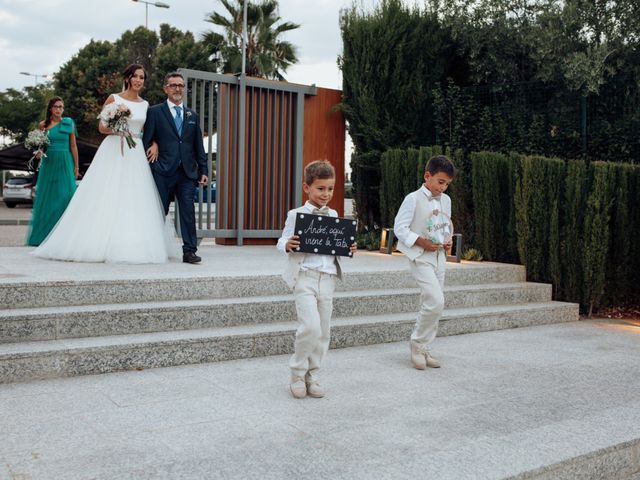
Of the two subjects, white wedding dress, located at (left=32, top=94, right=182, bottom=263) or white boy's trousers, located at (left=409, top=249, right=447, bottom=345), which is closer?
white boy's trousers, located at (left=409, top=249, right=447, bottom=345)

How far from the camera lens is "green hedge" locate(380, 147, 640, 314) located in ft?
27.0

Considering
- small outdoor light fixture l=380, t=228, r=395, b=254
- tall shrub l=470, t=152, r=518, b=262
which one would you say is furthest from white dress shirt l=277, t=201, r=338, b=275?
tall shrub l=470, t=152, r=518, b=262

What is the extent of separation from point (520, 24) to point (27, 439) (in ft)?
32.9

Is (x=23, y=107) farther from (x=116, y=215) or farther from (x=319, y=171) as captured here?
(x=319, y=171)

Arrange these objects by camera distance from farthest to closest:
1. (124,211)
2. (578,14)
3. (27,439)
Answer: (578,14) → (124,211) → (27,439)

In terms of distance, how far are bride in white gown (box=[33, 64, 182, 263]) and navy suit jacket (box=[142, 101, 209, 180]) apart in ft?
0.72

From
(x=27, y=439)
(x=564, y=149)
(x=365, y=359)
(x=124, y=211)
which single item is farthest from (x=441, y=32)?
(x=27, y=439)

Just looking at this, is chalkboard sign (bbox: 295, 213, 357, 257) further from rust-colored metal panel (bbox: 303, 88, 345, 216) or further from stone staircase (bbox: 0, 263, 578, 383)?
rust-colored metal panel (bbox: 303, 88, 345, 216)

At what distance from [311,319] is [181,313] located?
67.2 inches

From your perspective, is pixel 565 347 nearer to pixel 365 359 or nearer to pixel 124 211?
pixel 365 359

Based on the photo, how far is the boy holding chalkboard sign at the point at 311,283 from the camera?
4320mm

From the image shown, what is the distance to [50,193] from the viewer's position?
29.8 feet

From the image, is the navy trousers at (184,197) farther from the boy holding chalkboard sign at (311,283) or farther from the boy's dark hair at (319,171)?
the boy's dark hair at (319,171)

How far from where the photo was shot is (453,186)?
32.5 ft
